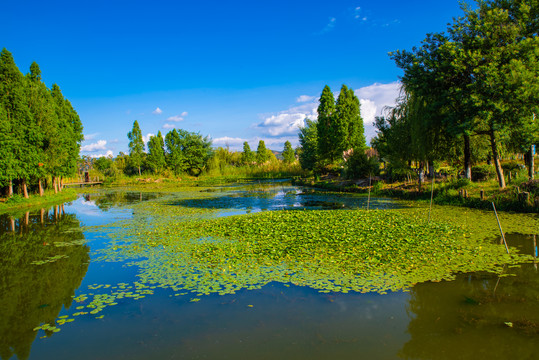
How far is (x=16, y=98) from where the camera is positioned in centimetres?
2092

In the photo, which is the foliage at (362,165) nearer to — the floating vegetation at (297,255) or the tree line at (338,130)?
the tree line at (338,130)

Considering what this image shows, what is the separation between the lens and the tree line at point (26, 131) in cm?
1956

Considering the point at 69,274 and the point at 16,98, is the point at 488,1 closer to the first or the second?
the point at 69,274

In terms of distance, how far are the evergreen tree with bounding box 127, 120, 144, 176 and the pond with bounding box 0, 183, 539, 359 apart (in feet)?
164

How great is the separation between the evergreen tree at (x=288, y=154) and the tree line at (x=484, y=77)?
51376 mm

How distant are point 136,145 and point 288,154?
34.3m

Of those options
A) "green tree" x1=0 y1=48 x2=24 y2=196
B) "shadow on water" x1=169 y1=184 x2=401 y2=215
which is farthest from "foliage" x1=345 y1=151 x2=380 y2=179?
"green tree" x1=0 y1=48 x2=24 y2=196

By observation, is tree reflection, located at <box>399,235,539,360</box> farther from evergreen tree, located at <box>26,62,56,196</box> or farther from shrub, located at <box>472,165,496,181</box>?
evergreen tree, located at <box>26,62,56,196</box>

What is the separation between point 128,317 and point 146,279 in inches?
65.0

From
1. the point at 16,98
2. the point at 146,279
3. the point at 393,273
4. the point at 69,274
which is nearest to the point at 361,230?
the point at 393,273

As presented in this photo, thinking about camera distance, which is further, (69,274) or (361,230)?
(361,230)

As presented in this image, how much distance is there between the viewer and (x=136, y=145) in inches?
2184

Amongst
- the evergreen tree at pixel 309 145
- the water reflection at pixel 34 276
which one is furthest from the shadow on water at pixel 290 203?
the evergreen tree at pixel 309 145

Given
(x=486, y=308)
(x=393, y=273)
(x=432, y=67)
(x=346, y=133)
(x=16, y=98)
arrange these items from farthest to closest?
(x=346, y=133) → (x=16, y=98) → (x=432, y=67) → (x=393, y=273) → (x=486, y=308)
